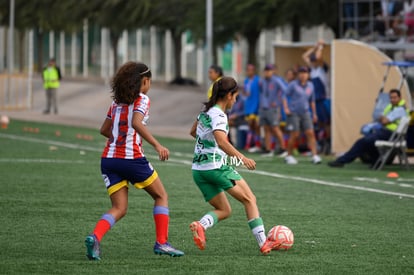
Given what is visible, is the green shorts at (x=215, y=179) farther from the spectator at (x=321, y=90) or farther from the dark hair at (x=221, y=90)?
the spectator at (x=321, y=90)

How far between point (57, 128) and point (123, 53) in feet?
148

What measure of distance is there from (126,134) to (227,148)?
2.94ft

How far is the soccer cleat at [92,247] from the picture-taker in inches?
394

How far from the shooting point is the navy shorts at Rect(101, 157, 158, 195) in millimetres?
10227

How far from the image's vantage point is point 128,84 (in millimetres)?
10195

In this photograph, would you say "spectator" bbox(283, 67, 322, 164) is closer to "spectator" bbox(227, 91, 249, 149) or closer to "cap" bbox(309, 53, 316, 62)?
"cap" bbox(309, 53, 316, 62)

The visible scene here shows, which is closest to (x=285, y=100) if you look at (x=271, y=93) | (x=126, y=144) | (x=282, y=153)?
(x=271, y=93)

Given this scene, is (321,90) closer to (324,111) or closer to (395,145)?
(324,111)

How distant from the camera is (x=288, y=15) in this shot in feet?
133

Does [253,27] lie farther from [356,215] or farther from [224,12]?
[356,215]

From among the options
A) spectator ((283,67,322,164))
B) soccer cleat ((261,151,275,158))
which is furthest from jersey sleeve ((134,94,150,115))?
soccer cleat ((261,151,275,158))

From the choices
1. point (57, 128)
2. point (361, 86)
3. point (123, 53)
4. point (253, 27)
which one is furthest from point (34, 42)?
point (361, 86)

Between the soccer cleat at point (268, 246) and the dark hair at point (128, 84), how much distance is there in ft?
6.00

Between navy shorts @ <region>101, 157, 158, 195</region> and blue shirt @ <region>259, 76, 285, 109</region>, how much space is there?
14.3 m
